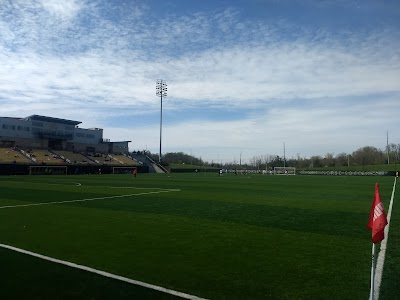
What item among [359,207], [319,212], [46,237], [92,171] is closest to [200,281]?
[46,237]

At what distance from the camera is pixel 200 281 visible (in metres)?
6.44

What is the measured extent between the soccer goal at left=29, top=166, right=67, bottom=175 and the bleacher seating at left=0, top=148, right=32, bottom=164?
249 centimetres

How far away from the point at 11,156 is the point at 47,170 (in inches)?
252

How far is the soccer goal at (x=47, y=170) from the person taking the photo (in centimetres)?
6392

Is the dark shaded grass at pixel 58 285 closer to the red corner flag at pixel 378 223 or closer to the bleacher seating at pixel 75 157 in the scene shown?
the red corner flag at pixel 378 223

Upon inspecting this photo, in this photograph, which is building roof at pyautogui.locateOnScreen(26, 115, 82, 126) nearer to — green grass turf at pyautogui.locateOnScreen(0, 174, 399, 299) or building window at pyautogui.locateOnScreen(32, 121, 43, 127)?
building window at pyautogui.locateOnScreen(32, 121, 43, 127)

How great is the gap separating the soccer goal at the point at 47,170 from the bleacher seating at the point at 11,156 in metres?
2.49

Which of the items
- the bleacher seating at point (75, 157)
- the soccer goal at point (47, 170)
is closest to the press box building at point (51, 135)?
the bleacher seating at point (75, 157)

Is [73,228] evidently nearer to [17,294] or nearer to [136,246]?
[136,246]

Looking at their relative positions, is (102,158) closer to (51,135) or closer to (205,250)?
(51,135)

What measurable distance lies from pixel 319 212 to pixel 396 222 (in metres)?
3.30

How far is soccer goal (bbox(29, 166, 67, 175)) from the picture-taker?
63922mm

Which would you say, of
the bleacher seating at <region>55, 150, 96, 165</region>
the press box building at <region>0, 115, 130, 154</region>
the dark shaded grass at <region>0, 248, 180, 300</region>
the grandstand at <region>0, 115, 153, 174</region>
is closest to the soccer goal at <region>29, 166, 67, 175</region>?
the grandstand at <region>0, 115, 153, 174</region>

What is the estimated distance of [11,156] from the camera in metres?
65.4
